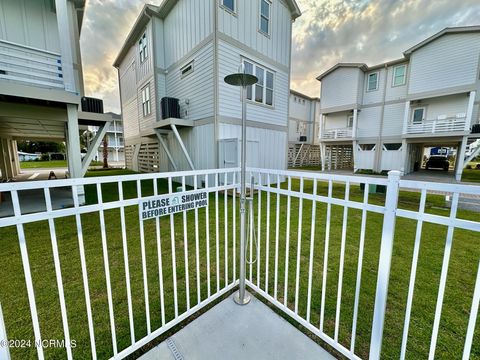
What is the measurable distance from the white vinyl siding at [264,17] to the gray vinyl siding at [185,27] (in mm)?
2480

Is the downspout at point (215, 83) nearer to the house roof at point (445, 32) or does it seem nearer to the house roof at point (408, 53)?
the house roof at point (408, 53)

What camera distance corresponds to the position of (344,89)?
15.0 metres

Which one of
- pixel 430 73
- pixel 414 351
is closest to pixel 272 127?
pixel 414 351

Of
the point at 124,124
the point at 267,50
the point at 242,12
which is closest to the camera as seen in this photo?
the point at 242,12

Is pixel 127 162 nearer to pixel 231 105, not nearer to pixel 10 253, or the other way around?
pixel 231 105

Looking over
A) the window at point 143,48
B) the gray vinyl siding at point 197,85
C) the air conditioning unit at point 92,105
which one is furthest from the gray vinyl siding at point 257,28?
the window at point 143,48

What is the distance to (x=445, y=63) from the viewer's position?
10898mm

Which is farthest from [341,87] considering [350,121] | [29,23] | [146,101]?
[29,23]

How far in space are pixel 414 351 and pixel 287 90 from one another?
10.2m

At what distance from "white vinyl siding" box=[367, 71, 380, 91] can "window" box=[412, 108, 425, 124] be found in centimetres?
294

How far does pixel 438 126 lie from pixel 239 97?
1184cm

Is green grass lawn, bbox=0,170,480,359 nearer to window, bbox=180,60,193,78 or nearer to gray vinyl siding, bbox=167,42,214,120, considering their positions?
gray vinyl siding, bbox=167,42,214,120

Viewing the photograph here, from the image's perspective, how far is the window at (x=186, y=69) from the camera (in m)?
8.22

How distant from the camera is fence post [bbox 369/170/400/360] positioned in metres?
1.31
